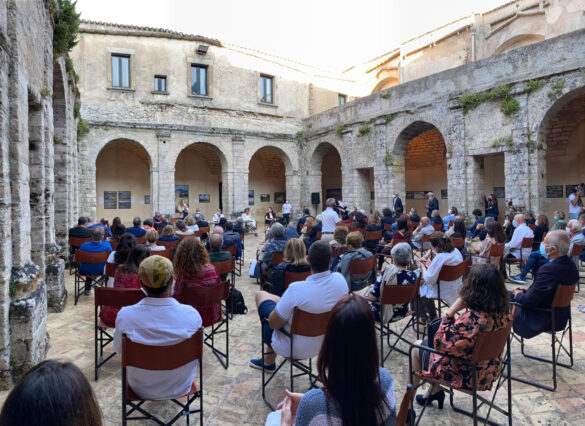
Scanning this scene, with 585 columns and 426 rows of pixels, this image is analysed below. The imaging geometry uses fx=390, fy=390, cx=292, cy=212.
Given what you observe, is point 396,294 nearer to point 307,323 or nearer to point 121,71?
point 307,323

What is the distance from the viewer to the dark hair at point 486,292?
2707 millimetres

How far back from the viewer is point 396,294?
3836mm

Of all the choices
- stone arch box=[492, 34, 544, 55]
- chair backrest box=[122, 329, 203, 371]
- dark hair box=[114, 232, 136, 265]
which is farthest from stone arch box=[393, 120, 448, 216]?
chair backrest box=[122, 329, 203, 371]

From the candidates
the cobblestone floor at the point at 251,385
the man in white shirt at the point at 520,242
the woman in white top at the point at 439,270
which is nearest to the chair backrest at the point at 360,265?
the woman in white top at the point at 439,270

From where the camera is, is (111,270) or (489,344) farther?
(111,270)

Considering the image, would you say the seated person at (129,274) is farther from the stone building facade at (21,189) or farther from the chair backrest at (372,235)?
the chair backrest at (372,235)

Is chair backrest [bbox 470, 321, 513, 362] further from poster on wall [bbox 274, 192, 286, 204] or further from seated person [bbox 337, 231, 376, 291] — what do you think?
poster on wall [bbox 274, 192, 286, 204]

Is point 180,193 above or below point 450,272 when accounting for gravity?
above

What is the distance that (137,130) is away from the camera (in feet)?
55.0

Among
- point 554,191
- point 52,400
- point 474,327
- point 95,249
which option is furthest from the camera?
point 554,191

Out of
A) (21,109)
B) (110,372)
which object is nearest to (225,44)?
(21,109)

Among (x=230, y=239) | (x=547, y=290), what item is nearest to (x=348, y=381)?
(x=547, y=290)

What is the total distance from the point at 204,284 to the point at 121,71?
1621 centimetres

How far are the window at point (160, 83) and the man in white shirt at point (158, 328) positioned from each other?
16.8m
